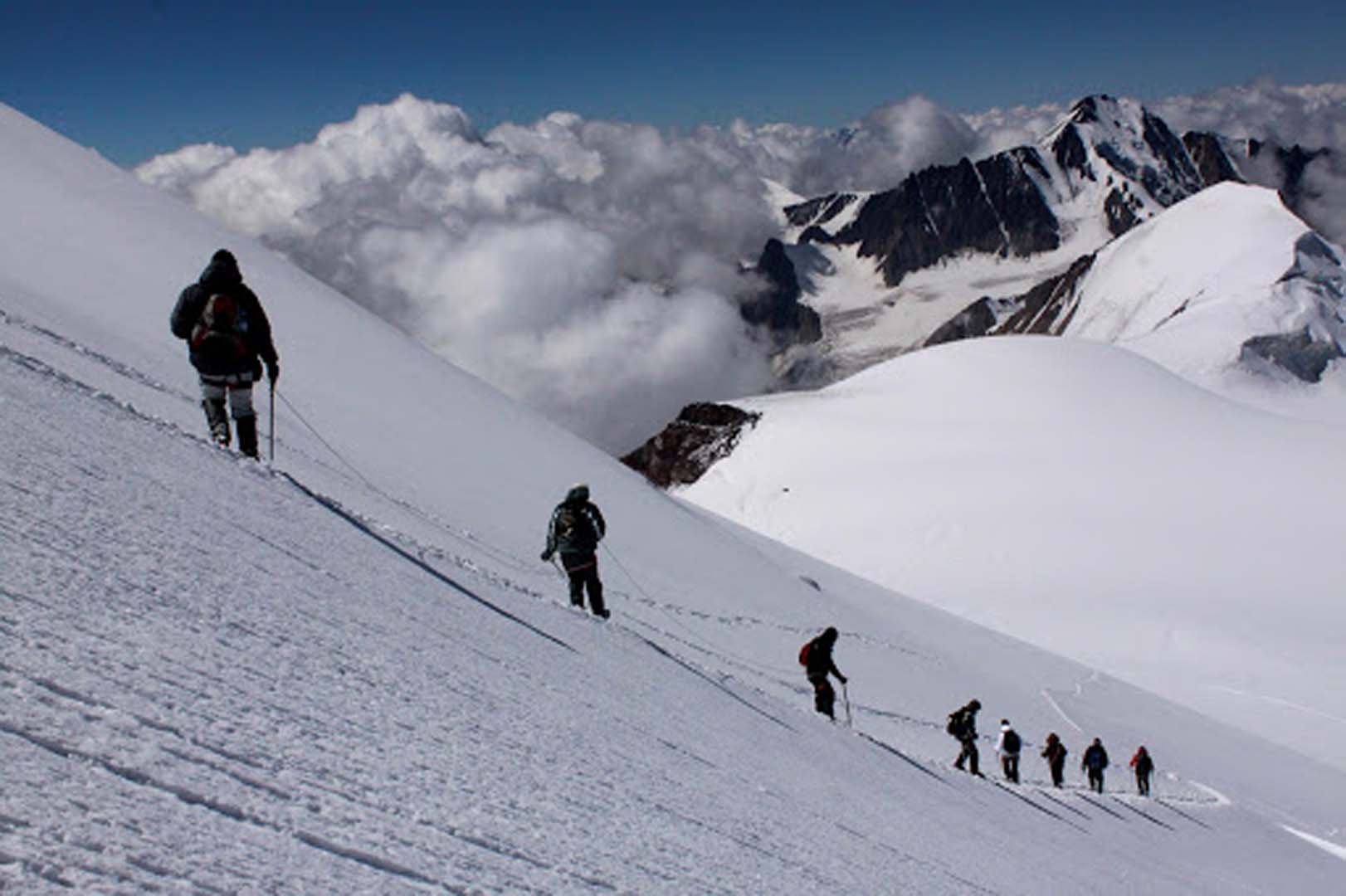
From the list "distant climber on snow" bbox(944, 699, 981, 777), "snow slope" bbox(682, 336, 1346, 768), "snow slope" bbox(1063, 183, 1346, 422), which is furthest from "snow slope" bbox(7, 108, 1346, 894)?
"snow slope" bbox(1063, 183, 1346, 422)

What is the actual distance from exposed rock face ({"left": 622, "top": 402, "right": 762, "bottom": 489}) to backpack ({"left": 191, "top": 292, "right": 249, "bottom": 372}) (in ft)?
212

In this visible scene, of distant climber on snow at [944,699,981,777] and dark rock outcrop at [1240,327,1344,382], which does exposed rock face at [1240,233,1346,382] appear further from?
distant climber on snow at [944,699,981,777]

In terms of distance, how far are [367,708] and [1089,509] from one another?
55.6 m

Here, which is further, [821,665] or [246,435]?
[821,665]

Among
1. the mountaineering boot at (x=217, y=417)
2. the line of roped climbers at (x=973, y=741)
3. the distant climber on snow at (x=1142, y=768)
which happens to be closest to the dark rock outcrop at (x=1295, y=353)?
the distant climber on snow at (x=1142, y=768)

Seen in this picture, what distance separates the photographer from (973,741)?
15.8m

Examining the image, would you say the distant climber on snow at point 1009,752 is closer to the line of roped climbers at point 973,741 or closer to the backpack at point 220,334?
the line of roped climbers at point 973,741

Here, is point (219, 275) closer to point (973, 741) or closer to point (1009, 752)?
point (973, 741)

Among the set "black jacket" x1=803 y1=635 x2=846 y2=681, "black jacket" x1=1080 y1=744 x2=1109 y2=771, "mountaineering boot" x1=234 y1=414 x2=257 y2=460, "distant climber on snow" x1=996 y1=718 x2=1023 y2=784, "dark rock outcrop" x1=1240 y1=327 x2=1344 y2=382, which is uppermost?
"dark rock outcrop" x1=1240 y1=327 x2=1344 y2=382

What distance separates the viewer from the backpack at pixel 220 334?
8750 millimetres

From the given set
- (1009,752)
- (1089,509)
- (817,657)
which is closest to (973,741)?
(1009,752)

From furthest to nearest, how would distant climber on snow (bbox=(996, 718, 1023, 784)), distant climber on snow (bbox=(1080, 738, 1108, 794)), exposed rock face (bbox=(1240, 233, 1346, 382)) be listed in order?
exposed rock face (bbox=(1240, 233, 1346, 382)), distant climber on snow (bbox=(1080, 738, 1108, 794)), distant climber on snow (bbox=(996, 718, 1023, 784))

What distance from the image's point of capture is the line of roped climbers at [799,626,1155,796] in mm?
12891

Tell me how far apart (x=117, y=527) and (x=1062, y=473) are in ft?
197
